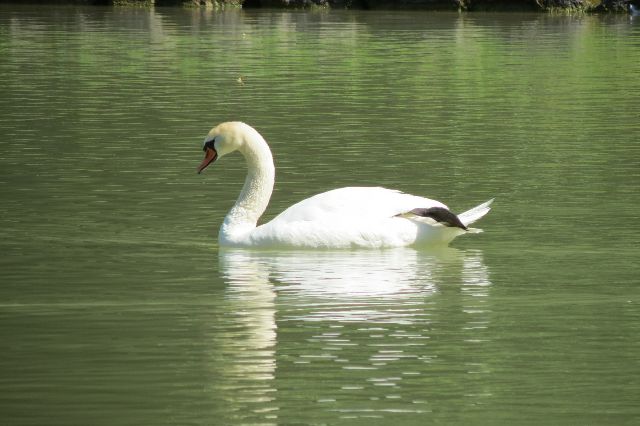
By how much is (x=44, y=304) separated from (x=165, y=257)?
1.67 metres

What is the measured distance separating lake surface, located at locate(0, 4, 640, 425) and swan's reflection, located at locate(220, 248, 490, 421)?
0.08 feet

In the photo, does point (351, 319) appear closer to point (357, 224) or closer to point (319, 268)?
point (319, 268)

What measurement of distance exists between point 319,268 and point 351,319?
5.61 ft

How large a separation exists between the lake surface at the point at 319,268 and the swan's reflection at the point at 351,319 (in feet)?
0.08

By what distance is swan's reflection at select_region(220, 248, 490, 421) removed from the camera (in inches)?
276

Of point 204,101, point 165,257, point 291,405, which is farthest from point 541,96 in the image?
point 291,405

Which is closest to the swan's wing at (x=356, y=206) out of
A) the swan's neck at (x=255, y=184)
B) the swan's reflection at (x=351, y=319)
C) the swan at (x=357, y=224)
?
the swan at (x=357, y=224)

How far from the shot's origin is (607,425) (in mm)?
6352

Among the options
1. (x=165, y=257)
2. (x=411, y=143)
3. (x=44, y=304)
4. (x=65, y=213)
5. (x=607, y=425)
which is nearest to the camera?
(x=607, y=425)

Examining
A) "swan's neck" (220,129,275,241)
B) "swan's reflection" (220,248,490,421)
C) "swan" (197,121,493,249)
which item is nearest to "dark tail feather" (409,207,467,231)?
"swan" (197,121,493,249)

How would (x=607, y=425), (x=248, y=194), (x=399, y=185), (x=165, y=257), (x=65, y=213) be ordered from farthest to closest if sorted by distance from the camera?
(x=399, y=185) → (x=65, y=213) → (x=248, y=194) → (x=165, y=257) → (x=607, y=425)

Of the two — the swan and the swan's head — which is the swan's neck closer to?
the swan's head

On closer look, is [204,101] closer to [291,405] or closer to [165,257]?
[165,257]

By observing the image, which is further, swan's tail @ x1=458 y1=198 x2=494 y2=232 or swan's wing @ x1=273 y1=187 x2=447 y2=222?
swan's tail @ x1=458 y1=198 x2=494 y2=232
